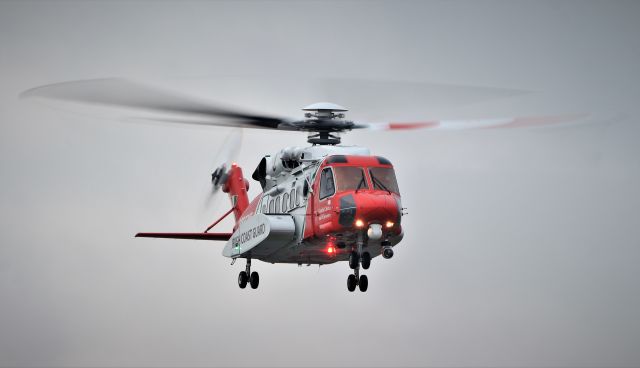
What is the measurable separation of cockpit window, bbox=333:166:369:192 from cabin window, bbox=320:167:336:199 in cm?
25

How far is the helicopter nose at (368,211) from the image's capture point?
3609 cm

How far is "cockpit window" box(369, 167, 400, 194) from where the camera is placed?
122 feet

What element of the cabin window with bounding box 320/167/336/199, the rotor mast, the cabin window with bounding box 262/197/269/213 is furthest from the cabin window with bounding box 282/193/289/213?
the cabin window with bounding box 320/167/336/199

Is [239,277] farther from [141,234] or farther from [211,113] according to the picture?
[211,113]

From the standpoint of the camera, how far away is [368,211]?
36.1 meters

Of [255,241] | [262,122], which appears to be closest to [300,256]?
[255,241]

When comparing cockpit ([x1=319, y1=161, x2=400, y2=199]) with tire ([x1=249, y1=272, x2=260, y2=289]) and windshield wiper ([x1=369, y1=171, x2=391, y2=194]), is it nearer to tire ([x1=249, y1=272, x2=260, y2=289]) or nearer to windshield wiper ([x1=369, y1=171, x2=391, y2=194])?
windshield wiper ([x1=369, y1=171, x2=391, y2=194])

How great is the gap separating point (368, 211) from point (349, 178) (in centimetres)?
163

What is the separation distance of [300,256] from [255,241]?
7.26 feet

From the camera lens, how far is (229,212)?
4712cm

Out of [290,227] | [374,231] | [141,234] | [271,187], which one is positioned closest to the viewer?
[374,231]

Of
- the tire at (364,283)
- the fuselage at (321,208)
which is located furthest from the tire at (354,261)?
the tire at (364,283)

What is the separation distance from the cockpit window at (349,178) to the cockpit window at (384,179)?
0.32 meters

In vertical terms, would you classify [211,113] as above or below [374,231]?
above
